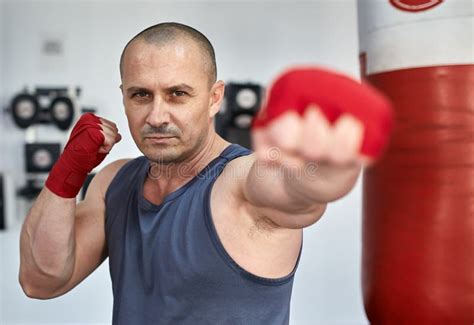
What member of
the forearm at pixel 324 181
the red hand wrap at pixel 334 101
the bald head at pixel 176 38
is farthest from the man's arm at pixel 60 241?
the red hand wrap at pixel 334 101

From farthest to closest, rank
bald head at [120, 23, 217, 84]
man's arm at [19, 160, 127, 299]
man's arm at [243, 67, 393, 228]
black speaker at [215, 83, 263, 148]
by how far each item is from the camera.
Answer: black speaker at [215, 83, 263, 148] → man's arm at [19, 160, 127, 299] → bald head at [120, 23, 217, 84] → man's arm at [243, 67, 393, 228]

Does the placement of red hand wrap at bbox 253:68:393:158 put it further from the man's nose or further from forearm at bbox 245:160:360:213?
the man's nose

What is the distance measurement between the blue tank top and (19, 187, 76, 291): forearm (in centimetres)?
12

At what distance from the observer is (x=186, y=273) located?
3.80 ft

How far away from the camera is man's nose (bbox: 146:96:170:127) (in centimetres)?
121

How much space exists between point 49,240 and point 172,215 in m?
0.33

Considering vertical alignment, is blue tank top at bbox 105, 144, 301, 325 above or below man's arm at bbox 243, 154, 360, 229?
below

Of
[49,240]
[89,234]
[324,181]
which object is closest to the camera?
[324,181]

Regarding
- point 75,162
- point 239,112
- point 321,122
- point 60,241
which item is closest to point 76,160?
point 75,162

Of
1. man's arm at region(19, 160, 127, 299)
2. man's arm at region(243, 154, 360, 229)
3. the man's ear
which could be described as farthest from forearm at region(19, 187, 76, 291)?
man's arm at region(243, 154, 360, 229)

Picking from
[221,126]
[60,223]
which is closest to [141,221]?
[60,223]

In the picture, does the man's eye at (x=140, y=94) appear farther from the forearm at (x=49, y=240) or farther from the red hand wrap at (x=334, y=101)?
the red hand wrap at (x=334, y=101)

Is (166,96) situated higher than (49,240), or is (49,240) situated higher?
(166,96)

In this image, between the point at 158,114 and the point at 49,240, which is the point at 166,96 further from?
the point at 49,240
